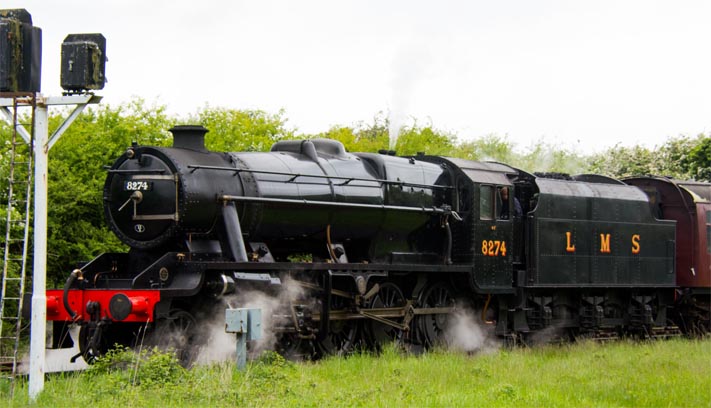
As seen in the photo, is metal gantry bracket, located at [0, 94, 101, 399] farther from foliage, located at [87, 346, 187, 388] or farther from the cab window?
the cab window

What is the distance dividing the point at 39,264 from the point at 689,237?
51.5 ft

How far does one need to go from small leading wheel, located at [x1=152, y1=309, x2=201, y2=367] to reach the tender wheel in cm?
340

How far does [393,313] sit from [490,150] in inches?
1039

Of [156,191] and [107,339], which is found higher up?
[156,191]

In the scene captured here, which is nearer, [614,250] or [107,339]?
[107,339]

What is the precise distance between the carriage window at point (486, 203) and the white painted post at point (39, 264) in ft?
28.5

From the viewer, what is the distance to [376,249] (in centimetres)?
1545

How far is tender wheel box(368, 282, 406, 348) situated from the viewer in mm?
15125

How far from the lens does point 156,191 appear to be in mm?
12703

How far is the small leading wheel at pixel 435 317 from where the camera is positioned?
16047 millimetres

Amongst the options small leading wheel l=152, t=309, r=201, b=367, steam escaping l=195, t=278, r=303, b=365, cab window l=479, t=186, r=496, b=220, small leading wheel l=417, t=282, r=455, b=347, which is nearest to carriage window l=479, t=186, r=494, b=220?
cab window l=479, t=186, r=496, b=220

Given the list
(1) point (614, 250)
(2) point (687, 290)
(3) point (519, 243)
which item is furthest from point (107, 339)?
(2) point (687, 290)

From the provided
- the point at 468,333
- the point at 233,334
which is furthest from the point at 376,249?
the point at 233,334

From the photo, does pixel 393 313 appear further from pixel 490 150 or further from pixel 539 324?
pixel 490 150
